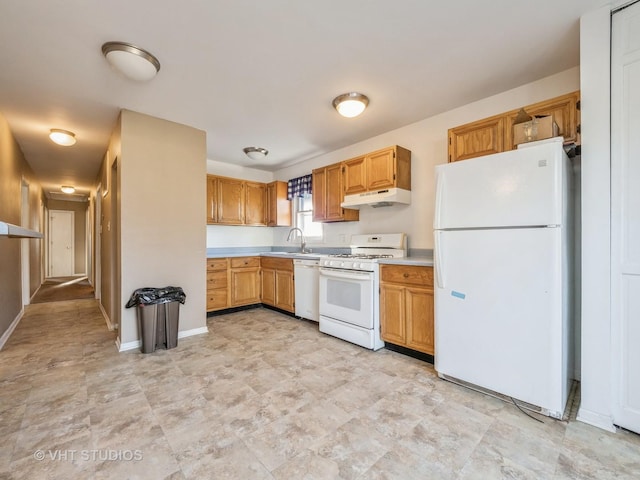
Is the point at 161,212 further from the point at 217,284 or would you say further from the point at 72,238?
the point at 72,238

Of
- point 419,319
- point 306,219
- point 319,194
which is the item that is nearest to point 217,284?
point 306,219

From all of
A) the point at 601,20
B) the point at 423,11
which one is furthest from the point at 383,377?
the point at 601,20

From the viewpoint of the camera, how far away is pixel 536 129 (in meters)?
2.05

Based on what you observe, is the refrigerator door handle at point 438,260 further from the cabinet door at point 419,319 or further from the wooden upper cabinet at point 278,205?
the wooden upper cabinet at point 278,205

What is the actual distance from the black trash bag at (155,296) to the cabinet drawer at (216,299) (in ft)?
3.18

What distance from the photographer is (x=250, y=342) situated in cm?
315

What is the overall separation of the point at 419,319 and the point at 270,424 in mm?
1548

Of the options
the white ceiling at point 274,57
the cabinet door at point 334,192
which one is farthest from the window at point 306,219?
the white ceiling at point 274,57

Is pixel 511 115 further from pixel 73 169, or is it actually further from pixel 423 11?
pixel 73 169

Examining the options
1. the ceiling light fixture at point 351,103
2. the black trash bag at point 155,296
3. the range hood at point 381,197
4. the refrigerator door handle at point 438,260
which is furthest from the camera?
the range hood at point 381,197

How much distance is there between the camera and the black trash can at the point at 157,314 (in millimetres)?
2848

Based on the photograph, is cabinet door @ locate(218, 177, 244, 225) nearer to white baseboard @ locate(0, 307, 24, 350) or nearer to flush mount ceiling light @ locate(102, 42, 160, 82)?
flush mount ceiling light @ locate(102, 42, 160, 82)

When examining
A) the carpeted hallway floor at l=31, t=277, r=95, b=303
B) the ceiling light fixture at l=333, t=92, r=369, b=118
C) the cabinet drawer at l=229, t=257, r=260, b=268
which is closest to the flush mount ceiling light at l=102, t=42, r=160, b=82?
the ceiling light fixture at l=333, t=92, r=369, b=118

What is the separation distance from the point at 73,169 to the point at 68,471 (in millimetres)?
5796
